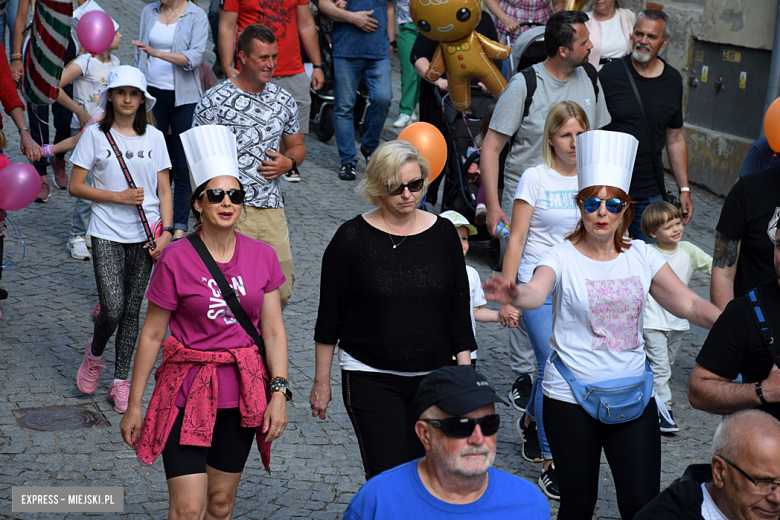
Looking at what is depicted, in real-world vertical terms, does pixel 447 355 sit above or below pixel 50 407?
above

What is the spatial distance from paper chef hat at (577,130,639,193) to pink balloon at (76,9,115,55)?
5675 millimetres

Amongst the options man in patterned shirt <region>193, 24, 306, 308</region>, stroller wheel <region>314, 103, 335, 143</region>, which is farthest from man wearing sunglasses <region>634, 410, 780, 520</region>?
stroller wheel <region>314, 103, 335, 143</region>

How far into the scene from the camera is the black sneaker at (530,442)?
556 cm

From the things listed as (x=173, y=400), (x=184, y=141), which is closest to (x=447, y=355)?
(x=173, y=400)

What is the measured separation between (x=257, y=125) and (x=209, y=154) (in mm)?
1620

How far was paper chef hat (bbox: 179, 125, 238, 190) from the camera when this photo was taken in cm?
423

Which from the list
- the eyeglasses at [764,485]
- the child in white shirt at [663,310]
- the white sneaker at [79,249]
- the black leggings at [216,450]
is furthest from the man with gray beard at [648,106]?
the white sneaker at [79,249]

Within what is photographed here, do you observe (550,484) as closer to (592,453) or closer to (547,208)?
(592,453)

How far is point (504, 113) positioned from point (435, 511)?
365 centimetres

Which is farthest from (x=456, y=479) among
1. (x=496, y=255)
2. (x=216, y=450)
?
(x=496, y=255)

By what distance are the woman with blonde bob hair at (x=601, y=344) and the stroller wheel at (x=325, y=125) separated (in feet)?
30.3

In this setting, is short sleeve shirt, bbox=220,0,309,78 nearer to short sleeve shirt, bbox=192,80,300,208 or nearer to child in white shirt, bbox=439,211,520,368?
short sleeve shirt, bbox=192,80,300,208

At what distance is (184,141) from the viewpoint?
173 inches

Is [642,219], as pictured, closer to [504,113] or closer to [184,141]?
[504,113]
